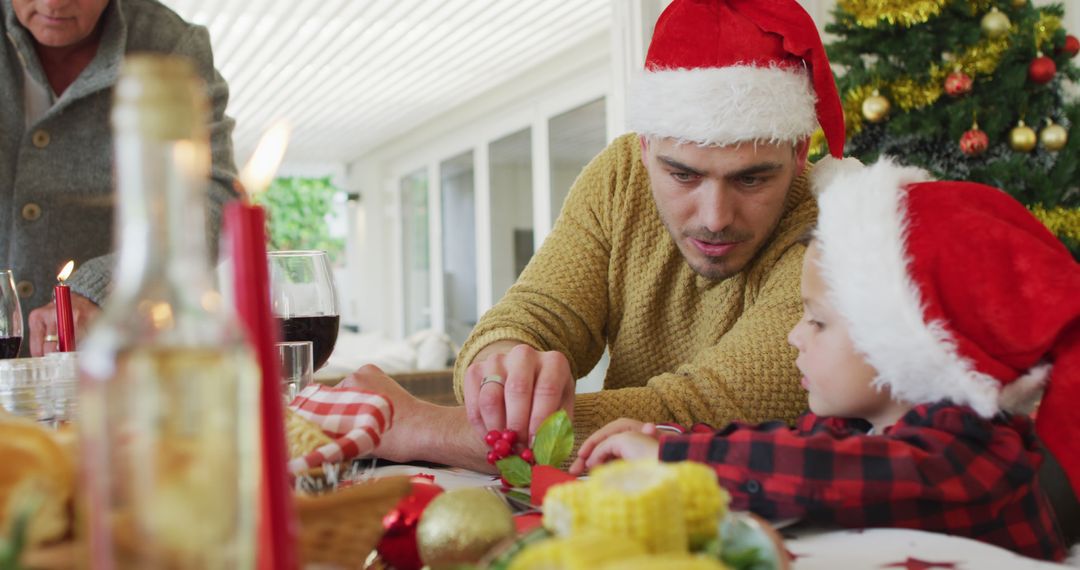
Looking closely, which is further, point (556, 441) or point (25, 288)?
point (25, 288)

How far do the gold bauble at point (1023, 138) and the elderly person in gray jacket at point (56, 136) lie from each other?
2106 millimetres

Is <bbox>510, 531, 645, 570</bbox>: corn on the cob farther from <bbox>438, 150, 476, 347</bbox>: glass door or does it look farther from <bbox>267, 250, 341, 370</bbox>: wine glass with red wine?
<bbox>438, 150, 476, 347</bbox>: glass door

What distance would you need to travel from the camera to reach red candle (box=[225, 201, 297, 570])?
0.99 ft

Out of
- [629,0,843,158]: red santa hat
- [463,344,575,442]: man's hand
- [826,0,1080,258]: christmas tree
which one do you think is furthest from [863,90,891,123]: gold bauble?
[463,344,575,442]: man's hand

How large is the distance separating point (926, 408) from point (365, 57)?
597 cm

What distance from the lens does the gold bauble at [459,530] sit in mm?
511

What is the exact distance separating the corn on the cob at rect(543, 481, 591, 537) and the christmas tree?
2496 mm

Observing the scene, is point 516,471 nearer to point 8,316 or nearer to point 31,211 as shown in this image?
point 8,316

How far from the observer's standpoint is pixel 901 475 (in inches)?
26.5

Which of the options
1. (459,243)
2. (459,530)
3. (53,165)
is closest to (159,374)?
(459,530)

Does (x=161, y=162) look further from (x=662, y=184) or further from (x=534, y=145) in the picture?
(x=534, y=145)

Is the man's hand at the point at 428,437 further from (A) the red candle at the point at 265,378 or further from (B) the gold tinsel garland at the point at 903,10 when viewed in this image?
(B) the gold tinsel garland at the point at 903,10

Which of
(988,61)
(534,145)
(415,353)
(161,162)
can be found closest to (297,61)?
(534,145)

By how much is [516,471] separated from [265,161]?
41 centimetres
